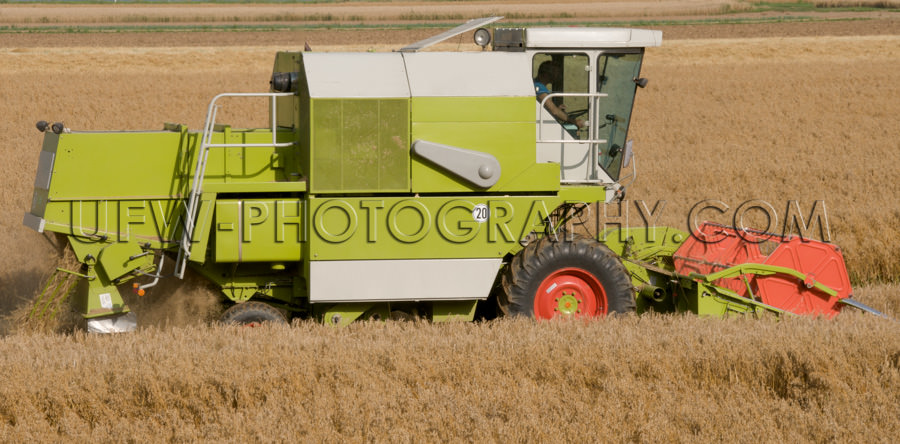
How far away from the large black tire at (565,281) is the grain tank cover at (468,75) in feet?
3.83

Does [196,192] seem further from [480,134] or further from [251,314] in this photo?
[480,134]

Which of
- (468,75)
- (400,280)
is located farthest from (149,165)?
(468,75)

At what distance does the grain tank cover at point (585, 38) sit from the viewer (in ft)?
24.2

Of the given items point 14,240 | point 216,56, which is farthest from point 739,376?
point 216,56

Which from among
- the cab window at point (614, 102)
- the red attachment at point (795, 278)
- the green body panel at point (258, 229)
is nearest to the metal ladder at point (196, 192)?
the green body panel at point (258, 229)

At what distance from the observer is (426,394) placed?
18.8ft

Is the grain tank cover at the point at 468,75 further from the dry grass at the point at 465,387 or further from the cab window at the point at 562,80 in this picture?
the dry grass at the point at 465,387

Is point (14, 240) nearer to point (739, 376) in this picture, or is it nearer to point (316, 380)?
point (316, 380)

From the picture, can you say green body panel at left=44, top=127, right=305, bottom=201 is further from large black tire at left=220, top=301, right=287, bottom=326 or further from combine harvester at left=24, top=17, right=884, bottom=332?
large black tire at left=220, top=301, right=287, bottom=326

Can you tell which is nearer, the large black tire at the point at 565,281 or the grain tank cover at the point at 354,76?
the grain tank cover at the point at 354,76

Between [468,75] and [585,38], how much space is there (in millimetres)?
1038

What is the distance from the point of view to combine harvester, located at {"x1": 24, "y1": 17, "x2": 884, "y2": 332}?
696 cm

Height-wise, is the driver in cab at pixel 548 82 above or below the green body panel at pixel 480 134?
above

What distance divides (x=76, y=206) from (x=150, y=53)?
2413 centimetres
